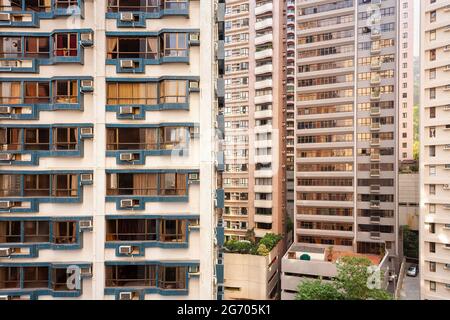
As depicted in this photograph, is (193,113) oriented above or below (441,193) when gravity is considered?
above

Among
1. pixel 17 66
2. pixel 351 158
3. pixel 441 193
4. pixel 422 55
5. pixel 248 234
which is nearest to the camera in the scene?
pixel 17 66

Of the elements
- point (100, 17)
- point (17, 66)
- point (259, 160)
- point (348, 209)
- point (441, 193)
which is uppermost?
point (100, 17)

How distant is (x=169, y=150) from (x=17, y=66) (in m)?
1.35

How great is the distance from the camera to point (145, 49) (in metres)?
2.42

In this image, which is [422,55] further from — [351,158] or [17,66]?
[17,66]

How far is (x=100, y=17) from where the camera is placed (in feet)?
7.79

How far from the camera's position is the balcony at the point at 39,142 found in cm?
233

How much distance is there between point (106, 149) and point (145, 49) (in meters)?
0.86

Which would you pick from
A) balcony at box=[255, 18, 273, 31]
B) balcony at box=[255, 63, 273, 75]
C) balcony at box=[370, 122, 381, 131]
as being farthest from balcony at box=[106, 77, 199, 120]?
balcony at box=[370, 122, 381, 131]

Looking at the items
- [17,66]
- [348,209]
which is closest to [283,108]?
[348,209]

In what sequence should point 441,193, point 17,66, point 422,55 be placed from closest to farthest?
point 17,66
point 441,193
point 422,55

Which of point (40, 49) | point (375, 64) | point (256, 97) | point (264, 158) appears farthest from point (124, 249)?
point (375, 64)

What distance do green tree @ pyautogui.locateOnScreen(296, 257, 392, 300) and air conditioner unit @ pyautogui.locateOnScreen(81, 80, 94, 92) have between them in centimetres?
264

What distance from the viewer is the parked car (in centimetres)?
406
